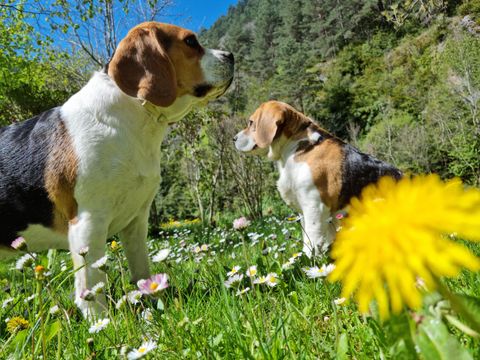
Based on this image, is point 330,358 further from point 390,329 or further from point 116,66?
point 116,66

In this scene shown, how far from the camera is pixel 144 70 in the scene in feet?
9.80

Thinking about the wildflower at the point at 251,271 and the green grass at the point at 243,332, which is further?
the wildflower at the point at 251,271

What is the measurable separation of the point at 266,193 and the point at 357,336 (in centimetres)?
1453

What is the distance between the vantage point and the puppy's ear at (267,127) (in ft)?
14.9

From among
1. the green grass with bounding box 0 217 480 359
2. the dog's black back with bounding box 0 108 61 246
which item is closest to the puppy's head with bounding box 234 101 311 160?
the dog's black back with bounding box 0 108 61 246

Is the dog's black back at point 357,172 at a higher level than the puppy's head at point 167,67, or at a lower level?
lower

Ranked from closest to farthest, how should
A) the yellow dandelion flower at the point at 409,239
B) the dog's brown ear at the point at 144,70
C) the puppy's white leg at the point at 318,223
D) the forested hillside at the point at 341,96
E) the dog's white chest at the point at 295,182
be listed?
the yellow dandelion flower at the point at 409,239 → the dog's brown ear at the point at 144,70 → the puppy's white leg at the point at 318,223 → the dog's white chest at the point at 295,182 → the forested hillside at the point at 341,96

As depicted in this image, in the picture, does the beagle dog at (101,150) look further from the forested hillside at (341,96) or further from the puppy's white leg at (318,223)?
the forested hillside at (341,96)

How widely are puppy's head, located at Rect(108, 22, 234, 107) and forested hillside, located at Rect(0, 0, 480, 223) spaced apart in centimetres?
441

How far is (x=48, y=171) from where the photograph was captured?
2941 mm

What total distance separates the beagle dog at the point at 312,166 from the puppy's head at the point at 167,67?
48.1 inches

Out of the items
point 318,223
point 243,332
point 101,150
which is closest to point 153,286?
point 243,332

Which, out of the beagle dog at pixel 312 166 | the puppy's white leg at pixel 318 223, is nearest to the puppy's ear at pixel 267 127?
the beagle dog at pixel 312 166

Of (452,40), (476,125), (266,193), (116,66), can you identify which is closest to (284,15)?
(452,40)
